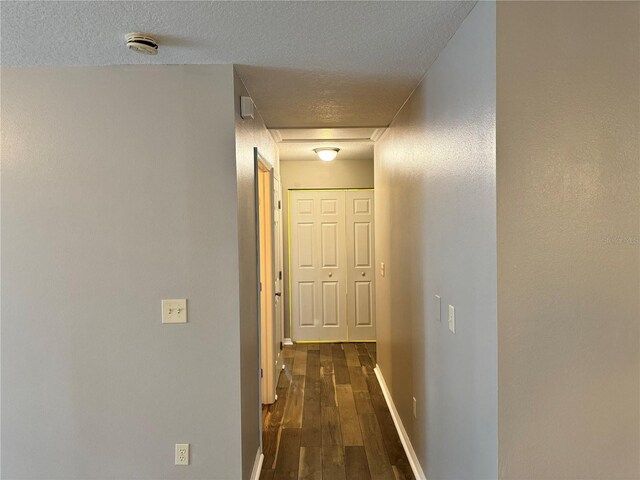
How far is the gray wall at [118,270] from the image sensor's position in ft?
7.13

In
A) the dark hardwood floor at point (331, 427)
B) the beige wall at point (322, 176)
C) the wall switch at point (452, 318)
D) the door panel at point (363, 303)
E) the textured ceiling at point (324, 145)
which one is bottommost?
the dark hardwood floor at point (331, 427)

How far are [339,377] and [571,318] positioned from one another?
10.6 feet

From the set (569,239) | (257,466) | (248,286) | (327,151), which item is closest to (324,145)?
(327,151)

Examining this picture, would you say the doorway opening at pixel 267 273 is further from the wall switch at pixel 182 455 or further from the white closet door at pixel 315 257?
the white closet door at pixel 315 257

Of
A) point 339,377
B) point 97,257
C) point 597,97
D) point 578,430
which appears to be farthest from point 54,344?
point 339,377

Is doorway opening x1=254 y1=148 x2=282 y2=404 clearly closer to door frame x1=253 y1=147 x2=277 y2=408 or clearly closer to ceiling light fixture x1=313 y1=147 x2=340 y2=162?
door frame x1=253 y1=147 x2=277 y2=408

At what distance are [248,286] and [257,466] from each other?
113 centimetres

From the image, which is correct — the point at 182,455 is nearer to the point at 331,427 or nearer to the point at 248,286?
the point at 248,286

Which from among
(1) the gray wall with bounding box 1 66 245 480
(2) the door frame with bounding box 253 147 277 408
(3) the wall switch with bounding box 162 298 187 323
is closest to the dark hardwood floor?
(2) the door frame with bounding box 253 147 277 408

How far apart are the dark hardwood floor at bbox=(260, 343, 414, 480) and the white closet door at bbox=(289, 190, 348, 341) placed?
84 cm

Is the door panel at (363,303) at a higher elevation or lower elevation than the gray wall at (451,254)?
lower

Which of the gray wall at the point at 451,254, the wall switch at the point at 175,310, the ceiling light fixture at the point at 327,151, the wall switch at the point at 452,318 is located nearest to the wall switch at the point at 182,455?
the wall switch at the point at 175,310

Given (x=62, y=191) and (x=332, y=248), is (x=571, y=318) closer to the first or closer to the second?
(x=62, y=191)

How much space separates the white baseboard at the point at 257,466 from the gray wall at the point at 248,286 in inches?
2.0
